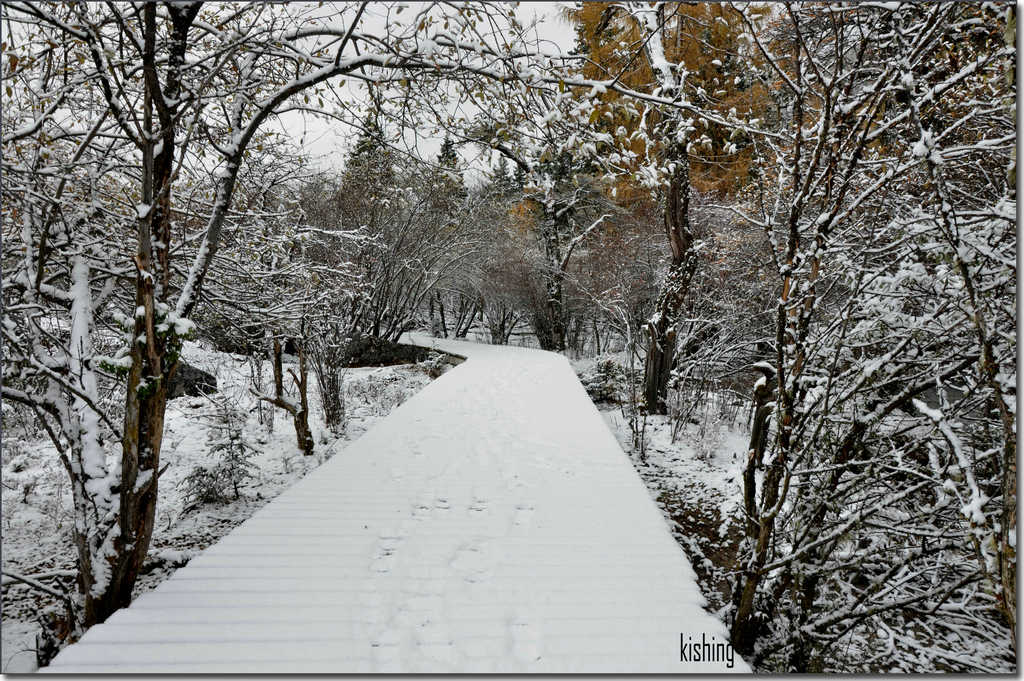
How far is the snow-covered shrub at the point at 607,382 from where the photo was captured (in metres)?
9.94

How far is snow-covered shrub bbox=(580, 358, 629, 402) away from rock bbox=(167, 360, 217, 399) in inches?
281

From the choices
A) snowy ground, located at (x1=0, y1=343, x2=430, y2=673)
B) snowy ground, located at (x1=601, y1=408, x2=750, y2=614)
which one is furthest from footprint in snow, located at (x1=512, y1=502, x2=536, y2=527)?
snowy ground, located at (x1=0, y1=343, x2=430, y2=673)

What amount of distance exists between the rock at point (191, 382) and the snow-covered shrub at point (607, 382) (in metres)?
7.14

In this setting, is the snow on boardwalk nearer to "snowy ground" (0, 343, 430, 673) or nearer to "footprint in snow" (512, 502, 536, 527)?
"footprint in snow" (512, 502, 536, 527)

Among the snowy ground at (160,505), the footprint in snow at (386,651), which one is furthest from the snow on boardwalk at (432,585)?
the snowy ground at (160,505)

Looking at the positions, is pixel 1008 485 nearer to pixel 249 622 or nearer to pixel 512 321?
pixel 249 622

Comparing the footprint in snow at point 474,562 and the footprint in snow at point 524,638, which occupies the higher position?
the footprint in snow at point 474,562

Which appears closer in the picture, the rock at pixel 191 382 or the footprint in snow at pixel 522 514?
the footprint in snow at pixel 522 514

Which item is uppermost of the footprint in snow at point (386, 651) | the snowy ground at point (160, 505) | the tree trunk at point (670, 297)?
the tree trunk at point (670, 297)

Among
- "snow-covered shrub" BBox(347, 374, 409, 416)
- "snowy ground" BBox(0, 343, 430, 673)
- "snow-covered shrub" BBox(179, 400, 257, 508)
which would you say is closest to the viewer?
"snowy ground" BBox(0, 343, 430, 673)

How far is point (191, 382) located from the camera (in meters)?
8.53

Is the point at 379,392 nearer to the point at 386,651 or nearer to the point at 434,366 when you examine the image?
the point at 434,366

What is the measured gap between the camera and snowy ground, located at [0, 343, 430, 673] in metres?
3.45

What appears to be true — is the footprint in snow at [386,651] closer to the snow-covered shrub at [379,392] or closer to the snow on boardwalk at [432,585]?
the snow on boardwalk at [432,585]
